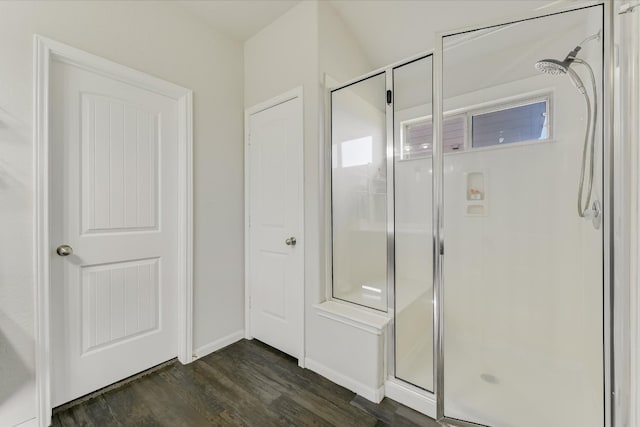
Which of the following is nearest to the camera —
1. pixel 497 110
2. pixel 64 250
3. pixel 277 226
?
pixel 64 250

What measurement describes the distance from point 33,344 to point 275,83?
229 centimetres

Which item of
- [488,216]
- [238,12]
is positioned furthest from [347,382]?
[238,12]

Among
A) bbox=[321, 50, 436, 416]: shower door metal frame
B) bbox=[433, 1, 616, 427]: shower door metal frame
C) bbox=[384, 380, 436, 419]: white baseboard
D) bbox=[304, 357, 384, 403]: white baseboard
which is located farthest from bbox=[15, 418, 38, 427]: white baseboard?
bbox=[433, 1, 616, 427]: shower door metal frame

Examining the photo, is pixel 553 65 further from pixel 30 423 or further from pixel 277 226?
pixel 30 423

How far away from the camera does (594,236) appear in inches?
52.2

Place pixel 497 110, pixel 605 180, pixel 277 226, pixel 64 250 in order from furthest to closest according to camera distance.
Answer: pixel 277 226 < pixel 497 110 < pixel 64 250 < pixel 605 180

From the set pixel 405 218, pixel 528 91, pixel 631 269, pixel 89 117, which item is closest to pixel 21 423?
pixel 89 117

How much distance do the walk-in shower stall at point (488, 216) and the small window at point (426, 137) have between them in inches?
0.4

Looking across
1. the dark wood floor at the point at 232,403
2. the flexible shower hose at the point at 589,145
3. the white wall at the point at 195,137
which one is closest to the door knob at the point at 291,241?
the white wall at the point at 195,137

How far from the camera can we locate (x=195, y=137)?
6.75ft

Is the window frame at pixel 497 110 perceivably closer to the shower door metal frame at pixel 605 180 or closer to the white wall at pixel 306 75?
the shower door metal frame at pixel 605 180

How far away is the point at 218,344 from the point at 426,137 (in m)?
2.31

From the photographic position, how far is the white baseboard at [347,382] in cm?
160

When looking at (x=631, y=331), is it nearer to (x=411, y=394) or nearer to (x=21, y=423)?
(x=411, y=394)
